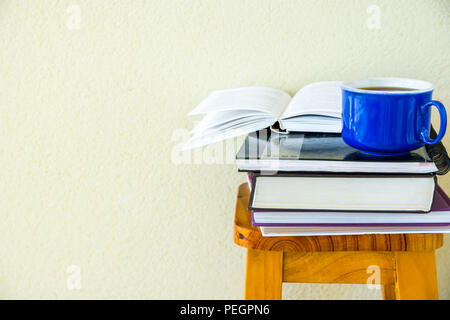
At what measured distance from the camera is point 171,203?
0.78 metres

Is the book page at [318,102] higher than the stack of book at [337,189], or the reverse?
the book page at [318,102]

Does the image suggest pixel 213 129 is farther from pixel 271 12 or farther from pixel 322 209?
pixel 271 12

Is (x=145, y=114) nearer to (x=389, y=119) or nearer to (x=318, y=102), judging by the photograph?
(x=318, y=102)

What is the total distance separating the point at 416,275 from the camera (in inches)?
20.2

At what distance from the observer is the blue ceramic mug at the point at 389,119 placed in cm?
46

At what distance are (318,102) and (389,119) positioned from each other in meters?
0.12

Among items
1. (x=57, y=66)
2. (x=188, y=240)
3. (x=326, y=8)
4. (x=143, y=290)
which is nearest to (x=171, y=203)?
(x=188, y=240)

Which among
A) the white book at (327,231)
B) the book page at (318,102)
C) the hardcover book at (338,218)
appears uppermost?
the book page at (318,102)

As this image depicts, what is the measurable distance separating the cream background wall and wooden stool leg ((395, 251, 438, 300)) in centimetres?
28

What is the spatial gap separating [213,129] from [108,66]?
0.30m

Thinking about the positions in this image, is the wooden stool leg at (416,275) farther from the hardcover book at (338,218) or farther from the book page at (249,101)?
the book page at (249,101)

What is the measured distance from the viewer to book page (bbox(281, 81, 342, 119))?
54 cm

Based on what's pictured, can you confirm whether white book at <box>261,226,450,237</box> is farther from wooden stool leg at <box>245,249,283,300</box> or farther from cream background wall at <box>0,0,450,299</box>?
cream background wall at <box>0,0,450,299</box>

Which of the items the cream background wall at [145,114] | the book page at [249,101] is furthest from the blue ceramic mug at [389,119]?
the cream background wall at [145,114]
